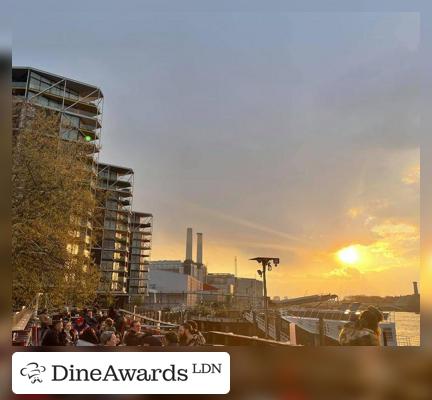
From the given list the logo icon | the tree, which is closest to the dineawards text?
the logo icon

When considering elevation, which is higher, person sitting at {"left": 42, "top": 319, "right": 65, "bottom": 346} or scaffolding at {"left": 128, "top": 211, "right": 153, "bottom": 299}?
scaffolding at {"left": 128, "top": 211, "right": 153, "bottom": 299}

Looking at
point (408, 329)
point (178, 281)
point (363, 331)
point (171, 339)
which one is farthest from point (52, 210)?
point (408, 329)

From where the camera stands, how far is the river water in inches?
67.8

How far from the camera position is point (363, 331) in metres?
1.79

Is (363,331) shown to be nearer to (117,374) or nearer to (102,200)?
(117,374)

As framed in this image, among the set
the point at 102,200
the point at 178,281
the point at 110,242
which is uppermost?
the point at 102,200

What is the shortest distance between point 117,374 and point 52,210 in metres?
2.08

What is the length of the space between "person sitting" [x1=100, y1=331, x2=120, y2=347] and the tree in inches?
41.6

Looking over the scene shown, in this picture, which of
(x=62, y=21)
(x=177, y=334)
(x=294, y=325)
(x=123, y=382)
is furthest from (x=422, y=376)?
(x=62, y=21)

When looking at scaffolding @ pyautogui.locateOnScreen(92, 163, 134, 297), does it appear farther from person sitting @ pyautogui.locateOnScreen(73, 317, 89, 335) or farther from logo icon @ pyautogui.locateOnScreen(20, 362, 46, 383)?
logo icon @ pyautogui.locateOnScreen(20, 362, 46, 383)

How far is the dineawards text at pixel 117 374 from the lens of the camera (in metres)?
1.58

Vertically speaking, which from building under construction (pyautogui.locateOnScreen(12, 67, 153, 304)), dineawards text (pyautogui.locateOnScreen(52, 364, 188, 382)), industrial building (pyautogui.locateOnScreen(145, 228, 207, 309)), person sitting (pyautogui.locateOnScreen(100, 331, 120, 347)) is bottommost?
dineawards text (pyautogui.locateOnScreen(52, 364, 188, 382))

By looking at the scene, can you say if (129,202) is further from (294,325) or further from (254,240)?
(294,325)

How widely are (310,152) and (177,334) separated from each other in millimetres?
1072
